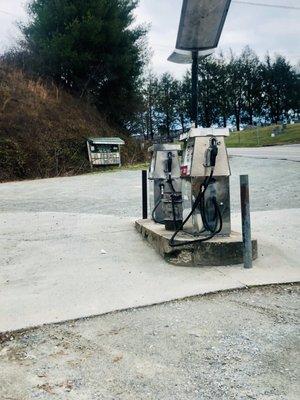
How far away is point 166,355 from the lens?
9.73 feet

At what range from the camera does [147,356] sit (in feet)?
9.71

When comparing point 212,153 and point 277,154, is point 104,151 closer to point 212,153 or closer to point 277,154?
point 277,154

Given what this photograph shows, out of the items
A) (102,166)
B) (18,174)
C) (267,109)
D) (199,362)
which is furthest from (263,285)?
(267,109)

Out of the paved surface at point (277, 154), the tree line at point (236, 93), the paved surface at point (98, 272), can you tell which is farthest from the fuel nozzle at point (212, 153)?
the tree line at point (236, 93)

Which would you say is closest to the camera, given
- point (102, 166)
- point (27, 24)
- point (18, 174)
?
point (18, 174)

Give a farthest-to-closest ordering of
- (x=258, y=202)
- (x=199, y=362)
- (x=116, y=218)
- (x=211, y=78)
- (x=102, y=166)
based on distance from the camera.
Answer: (x=211, y=78)
(x=102, y=166)
(x=258, y=202)
(x=116, y=218)
(x=199, y=362)

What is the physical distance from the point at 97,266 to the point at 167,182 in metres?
1.52

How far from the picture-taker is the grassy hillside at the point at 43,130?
19.6 m

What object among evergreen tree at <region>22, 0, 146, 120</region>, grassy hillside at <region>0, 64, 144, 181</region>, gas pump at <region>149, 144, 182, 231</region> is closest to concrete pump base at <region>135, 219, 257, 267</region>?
gas pump at <region>149, 144, 182, 231</region>

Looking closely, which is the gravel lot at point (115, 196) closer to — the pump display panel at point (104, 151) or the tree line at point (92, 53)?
the pump display panel at point (104, 151)

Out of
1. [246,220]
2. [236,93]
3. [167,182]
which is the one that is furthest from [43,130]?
[236,93]

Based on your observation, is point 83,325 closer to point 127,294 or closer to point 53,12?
point 127,294

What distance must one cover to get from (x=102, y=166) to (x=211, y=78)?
5980 cm

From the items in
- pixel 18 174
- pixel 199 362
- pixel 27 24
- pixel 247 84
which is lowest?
pixel 199 362
